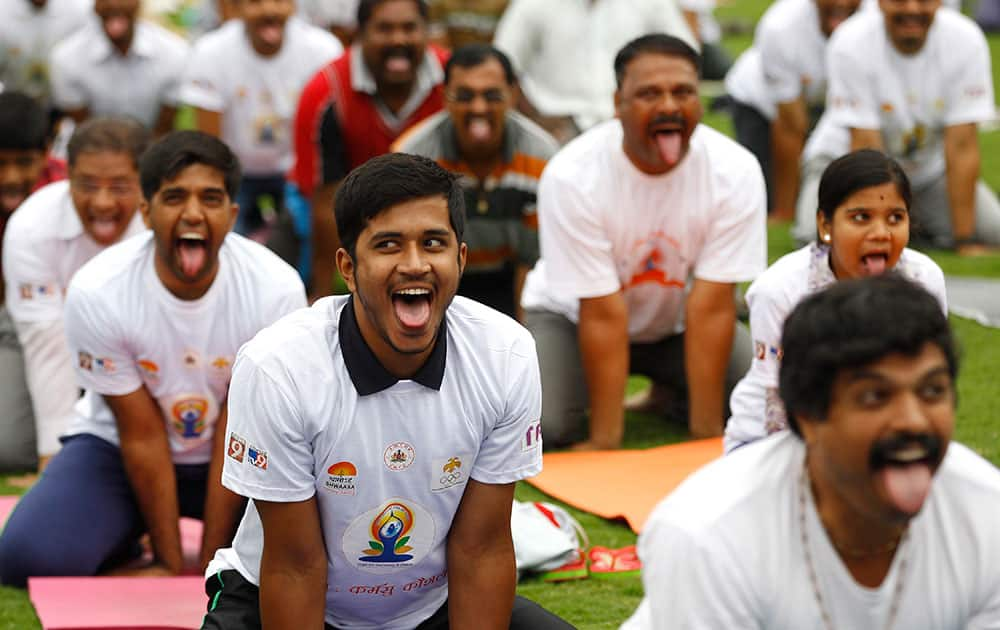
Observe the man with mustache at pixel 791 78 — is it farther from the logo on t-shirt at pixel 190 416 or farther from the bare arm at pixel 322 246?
the logo on t-shirt at pixel 190 416

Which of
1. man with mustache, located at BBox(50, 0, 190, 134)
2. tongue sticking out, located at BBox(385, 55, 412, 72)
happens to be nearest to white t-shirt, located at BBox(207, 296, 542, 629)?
tongue sticking out, located at BBox(385, 55, 412, 72)

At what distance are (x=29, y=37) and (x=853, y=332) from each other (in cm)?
713

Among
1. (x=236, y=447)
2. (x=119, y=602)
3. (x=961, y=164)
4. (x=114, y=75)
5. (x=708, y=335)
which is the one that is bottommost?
(x=119, y=602)

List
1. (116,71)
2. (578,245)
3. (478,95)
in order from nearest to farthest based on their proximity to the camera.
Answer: (578,245) < (478,95) < (116,71)

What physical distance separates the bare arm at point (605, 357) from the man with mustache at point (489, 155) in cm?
88

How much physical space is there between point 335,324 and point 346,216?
0.69 ft

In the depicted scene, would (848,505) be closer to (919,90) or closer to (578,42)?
(919,90)

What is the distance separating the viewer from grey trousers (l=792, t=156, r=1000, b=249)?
25.8 feet

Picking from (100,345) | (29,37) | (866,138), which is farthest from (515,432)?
(29,37)

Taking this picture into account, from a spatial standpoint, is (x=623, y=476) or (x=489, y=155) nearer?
(x=623, y=476)

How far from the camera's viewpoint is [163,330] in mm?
4371

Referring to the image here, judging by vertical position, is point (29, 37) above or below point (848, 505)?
above

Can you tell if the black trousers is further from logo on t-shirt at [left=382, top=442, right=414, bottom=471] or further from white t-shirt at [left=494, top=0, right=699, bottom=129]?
white t-shirt at [left=494, top=0, right=699, bottom=129]

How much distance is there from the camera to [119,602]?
418 centimetres
